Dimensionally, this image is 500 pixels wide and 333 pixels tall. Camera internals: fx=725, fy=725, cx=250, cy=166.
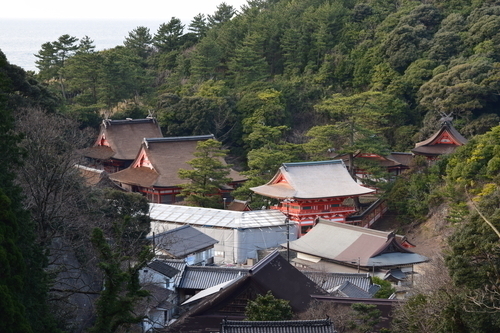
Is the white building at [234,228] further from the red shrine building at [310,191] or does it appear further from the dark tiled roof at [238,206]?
the dark tiled roof at [238,206]

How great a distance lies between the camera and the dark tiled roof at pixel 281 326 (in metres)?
11.1

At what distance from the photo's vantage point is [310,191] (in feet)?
81.3

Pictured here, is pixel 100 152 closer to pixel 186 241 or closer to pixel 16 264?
pixel 186 241

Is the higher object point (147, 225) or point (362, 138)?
point (362, 138)

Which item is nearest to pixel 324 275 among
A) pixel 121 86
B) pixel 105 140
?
pixel 105 140

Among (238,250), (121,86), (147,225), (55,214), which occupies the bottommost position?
(238,250)

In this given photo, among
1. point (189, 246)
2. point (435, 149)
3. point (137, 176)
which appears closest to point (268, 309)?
point (189, 246)

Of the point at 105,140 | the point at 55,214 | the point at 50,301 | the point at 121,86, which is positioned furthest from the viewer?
the point at 121,86

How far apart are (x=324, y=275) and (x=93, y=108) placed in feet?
63.6

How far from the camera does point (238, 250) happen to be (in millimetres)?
Result: 22859

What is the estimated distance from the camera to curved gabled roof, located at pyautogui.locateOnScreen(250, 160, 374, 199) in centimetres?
2467

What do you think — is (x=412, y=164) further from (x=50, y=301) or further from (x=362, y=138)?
(x=50, y=301)

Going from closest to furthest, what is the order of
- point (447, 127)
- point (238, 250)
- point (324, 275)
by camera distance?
point (324, 275), point (238, 250), point (447, 127)

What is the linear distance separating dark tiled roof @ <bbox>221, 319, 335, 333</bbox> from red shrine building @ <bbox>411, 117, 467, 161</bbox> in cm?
1782
